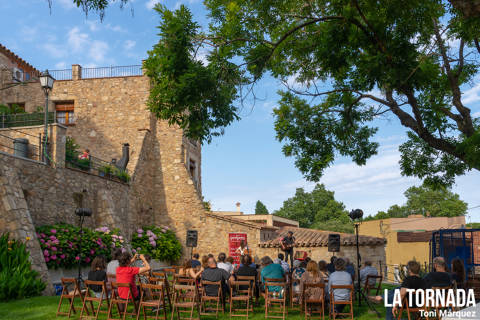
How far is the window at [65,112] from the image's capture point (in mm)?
19031

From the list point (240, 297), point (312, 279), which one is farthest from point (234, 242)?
point (312, 279)

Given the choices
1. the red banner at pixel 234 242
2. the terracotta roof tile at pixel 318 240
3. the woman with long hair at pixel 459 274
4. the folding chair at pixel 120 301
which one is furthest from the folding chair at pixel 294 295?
the red banner at pixel 234 242

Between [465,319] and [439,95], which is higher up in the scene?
[439,95]

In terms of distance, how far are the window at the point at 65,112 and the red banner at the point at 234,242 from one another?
8.85 meters

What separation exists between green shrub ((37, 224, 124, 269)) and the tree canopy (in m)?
48.9

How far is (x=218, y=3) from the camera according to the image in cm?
793

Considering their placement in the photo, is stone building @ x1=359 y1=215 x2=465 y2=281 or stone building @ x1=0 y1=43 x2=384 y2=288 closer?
stone building @ x1=0 y1=43 x2=384 y2=288

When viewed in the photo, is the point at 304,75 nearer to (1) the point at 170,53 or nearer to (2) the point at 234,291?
(1) the point at 170,53

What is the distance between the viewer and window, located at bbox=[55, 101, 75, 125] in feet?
62.4

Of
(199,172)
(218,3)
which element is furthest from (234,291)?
(199,172)

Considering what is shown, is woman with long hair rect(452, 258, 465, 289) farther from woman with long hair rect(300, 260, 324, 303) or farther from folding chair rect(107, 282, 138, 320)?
folding chair rect(107, 282, 138, 320)

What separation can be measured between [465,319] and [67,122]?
19050 millimetres

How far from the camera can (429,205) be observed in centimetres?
5850

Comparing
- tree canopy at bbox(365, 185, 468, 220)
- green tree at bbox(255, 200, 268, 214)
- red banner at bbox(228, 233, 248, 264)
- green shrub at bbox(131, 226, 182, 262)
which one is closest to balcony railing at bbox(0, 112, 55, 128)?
green shrub at bbox(131, 226, 182, 262)
